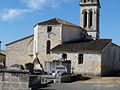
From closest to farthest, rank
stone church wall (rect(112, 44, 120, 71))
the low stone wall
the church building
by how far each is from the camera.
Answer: the low stone wall → the church building → stone church wall (rect(112, 44, 120, 71))

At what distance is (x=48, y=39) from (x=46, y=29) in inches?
56.4

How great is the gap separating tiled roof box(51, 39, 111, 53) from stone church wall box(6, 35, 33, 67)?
23.0 feet

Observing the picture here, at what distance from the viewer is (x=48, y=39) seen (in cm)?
4469

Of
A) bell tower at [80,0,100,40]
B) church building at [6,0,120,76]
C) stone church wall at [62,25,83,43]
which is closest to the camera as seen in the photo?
church building at [6,0,120,76]

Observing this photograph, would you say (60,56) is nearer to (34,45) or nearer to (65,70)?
(34,45)

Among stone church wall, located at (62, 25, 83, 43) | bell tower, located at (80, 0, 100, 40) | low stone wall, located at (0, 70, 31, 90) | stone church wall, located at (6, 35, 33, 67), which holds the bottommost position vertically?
low stone wall, located at (0, 70, 31, 90)

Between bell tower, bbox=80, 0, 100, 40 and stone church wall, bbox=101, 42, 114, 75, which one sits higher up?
bell tower, bbox=80, 0, 100, 40

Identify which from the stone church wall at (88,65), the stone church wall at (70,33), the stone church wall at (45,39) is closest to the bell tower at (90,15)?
the stone church wall at (70,33)

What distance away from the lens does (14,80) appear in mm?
14562

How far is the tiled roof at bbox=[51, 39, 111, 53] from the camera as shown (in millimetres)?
41125

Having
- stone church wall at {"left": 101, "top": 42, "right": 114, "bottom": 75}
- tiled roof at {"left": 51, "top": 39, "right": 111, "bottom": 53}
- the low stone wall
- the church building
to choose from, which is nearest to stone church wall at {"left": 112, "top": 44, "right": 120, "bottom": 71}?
the church building

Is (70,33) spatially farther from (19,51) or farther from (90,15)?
(90,15)

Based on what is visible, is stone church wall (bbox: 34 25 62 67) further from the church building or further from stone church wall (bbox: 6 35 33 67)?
stone church wall (bbox: 6 35 33 67)

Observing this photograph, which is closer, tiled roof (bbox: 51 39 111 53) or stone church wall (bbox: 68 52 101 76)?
stone church wall (bbox: 68 52 101 76)
